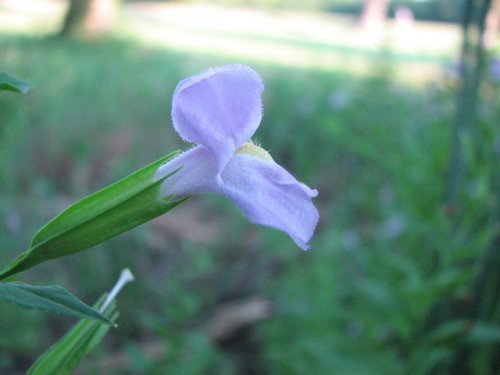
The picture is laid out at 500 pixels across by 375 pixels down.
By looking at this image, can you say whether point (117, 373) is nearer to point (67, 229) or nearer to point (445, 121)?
point (445, 121)

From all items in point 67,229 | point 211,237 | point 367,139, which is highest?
point 367,139

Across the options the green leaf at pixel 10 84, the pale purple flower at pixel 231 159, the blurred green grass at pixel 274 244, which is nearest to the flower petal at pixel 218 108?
the pale purple flower at pixel 231 159

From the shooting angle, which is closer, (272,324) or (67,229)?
(67,229)

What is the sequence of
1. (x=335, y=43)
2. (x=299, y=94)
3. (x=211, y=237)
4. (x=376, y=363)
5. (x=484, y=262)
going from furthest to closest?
(x=335, y=43)
(x=299, y=94)
(x=211, y=237)
(x=484, y=262)
(x=376, y=363)

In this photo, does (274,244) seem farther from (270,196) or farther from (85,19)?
(85,19)

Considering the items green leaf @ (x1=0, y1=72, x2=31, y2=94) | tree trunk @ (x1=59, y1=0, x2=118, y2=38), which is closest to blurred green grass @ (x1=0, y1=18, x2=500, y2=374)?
green leaf @ (x1=0, y1=72, x2=31, y2=94)

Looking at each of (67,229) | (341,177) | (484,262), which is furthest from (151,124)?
(67,229)

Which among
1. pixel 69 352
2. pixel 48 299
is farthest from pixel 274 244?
pixel 48 299
